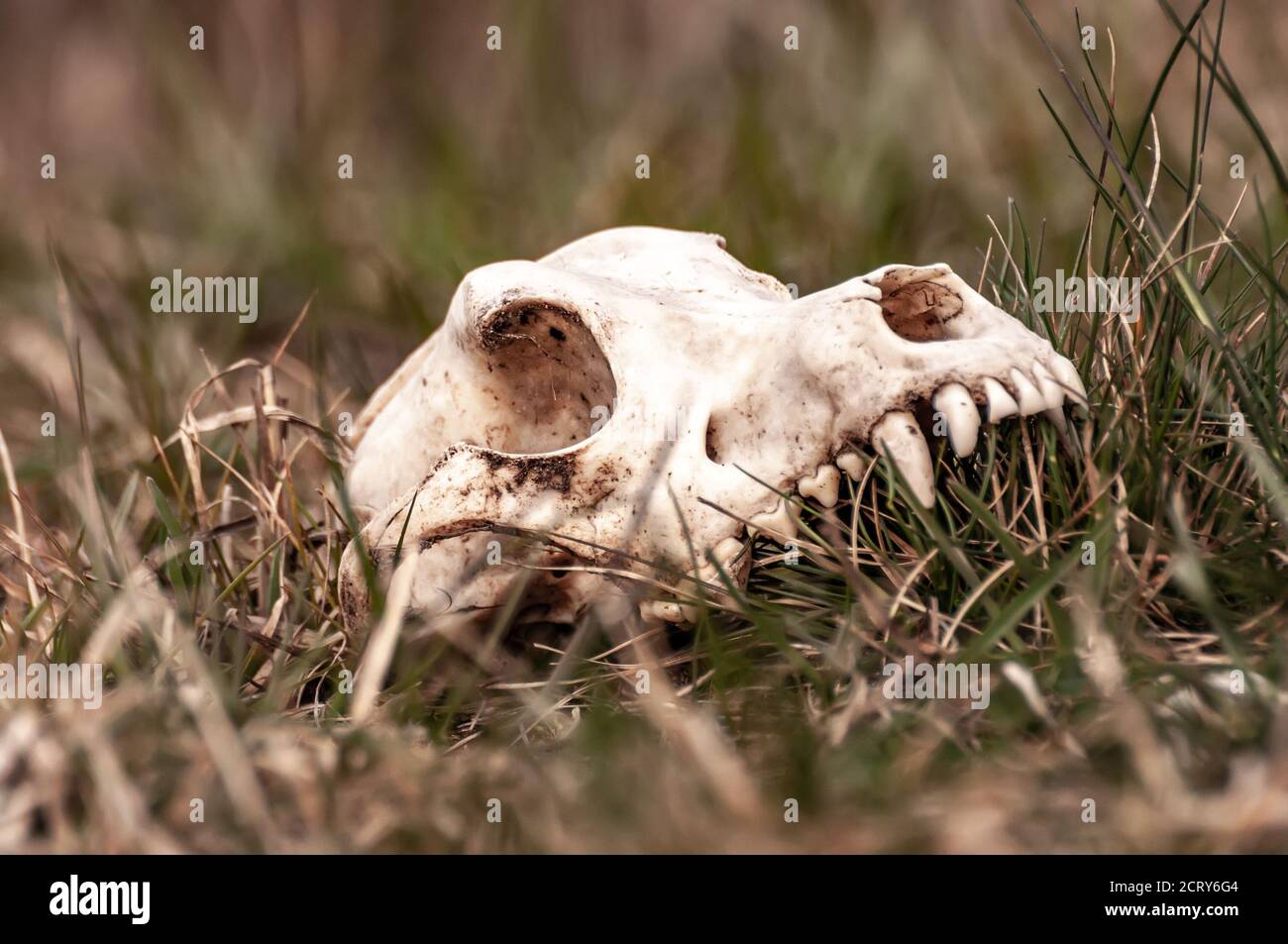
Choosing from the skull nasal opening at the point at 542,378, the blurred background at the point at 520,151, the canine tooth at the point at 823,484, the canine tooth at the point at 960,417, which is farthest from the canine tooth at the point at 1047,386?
the blurred background at the point at 520,151

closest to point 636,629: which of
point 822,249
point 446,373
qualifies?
point 446,373

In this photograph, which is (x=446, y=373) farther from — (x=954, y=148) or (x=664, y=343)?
(x=954, y=148)

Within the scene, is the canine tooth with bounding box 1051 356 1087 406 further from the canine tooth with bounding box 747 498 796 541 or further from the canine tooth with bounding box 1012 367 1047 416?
the canine tooth with bounding box 747 498 796 541

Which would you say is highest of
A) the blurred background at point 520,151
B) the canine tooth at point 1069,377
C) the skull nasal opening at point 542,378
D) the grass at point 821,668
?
the blurred background at point 520,151

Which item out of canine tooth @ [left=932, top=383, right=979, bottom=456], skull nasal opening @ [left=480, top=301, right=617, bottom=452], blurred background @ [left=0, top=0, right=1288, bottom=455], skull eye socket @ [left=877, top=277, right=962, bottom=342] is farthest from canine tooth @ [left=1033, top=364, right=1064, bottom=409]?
blurred background @ [left=0, top=0, right=1288, bottom=455]

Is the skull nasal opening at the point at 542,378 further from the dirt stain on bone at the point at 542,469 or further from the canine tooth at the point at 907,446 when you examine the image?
the canine tooth at the point at 907,446

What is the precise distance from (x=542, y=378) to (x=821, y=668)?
2.42 feet

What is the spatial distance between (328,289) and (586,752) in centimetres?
315

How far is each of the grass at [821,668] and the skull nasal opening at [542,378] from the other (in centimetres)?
37

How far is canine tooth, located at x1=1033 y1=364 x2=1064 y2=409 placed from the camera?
195cm

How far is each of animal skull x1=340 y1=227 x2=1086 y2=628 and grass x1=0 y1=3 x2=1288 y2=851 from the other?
91mm

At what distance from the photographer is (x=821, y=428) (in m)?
2.04

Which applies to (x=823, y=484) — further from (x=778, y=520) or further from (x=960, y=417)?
(x=960, y=417)

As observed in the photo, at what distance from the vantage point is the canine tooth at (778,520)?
6.67 ft
